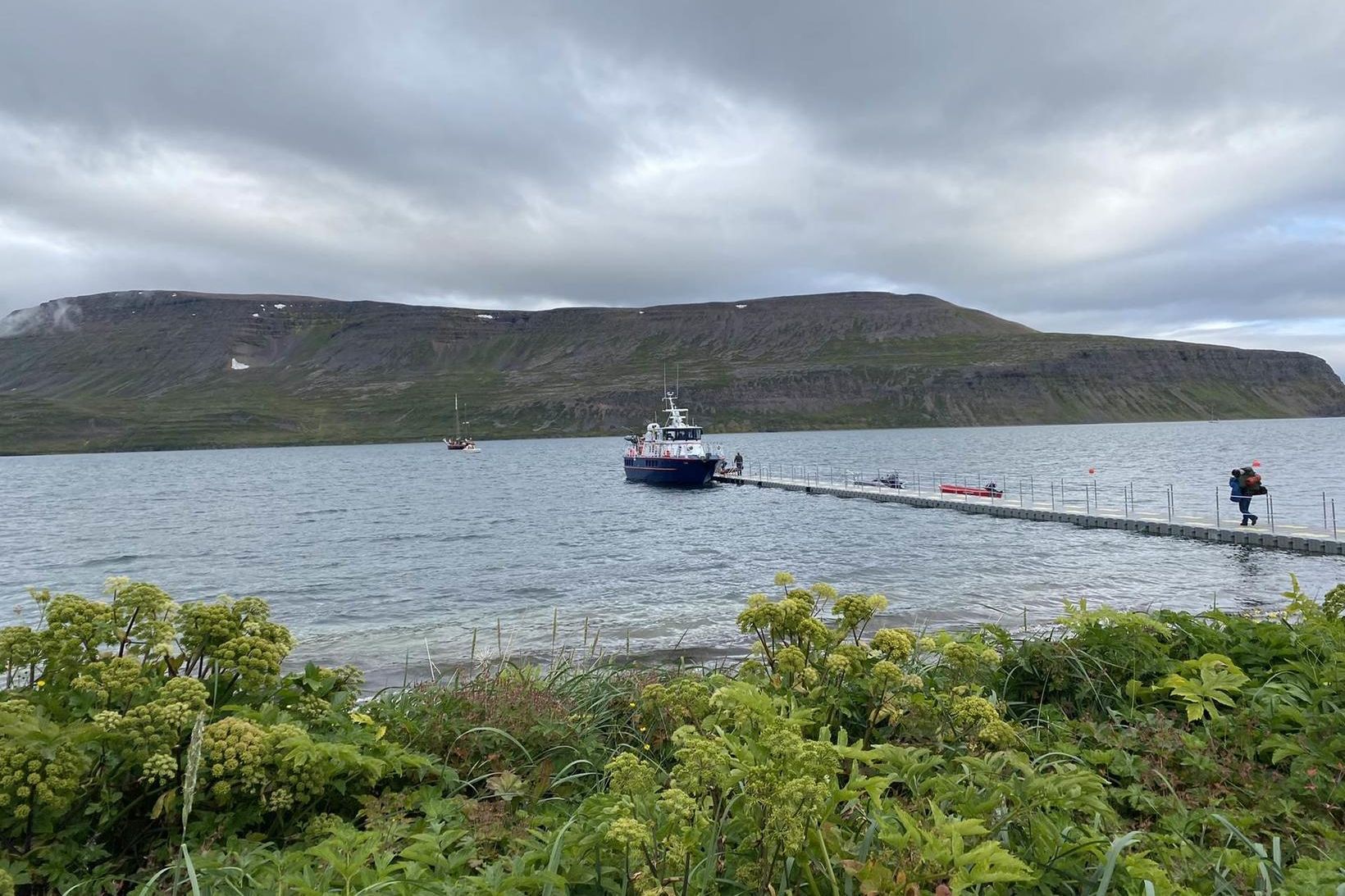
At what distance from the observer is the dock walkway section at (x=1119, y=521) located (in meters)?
23.5

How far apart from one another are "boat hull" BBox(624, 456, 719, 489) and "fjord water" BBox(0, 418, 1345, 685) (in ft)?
4.92

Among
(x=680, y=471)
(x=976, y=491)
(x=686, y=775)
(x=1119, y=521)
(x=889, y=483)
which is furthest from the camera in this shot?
(x=680, y=471)

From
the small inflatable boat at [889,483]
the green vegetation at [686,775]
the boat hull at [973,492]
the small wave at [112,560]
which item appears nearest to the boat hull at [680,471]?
the small inflatable boat at [889,483]

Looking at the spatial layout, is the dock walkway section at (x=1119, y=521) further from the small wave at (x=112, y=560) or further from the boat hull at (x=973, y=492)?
the small wave at (x=112, y=560)

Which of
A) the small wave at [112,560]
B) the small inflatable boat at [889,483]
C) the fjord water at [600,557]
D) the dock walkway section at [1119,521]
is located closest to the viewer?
the fjord water at [600,557]

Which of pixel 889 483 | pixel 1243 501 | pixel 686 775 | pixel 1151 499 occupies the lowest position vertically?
pixel 1151 499

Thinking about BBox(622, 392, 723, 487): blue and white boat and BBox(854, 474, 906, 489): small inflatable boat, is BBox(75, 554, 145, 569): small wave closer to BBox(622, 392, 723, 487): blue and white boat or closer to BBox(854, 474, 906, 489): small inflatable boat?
BBox(622, 392, 723, 487): blue and white boat

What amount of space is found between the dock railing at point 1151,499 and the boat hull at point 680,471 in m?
4.52

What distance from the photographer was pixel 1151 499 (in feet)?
143

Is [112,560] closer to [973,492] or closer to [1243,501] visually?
[973,492]

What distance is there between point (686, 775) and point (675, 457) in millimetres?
62284

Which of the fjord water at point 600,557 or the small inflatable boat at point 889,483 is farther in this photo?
the small inflatable boat at point 889,483

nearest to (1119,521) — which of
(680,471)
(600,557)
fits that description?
(600,557)

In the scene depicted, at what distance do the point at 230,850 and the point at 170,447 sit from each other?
220m
